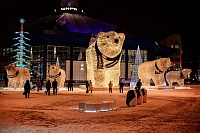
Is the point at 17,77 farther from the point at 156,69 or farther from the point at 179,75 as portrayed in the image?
the point at 179,75

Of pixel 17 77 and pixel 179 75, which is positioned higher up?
pixel 179 75

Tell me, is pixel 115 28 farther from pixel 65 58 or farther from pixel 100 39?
pixel 100 39

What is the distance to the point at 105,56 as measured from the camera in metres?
27.0

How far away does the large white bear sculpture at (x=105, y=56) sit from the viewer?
26656mm

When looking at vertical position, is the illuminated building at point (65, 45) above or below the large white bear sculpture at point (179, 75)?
above

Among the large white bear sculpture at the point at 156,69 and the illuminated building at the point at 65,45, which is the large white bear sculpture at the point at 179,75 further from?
the illuminated building at the point at 65,45

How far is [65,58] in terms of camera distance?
54.3 meters

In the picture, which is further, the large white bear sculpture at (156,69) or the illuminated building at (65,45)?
the illuminated building at (65,45)

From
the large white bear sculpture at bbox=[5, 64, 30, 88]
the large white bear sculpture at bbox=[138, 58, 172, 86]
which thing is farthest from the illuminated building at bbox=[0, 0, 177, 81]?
the large white bear sculpture at bbox=[5, 64, 30, 88]

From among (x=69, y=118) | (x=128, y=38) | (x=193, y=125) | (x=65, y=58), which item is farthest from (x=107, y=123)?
(x=128, y=38)

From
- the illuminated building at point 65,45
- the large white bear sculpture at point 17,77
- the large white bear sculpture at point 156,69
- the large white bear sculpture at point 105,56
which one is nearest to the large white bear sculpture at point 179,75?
the large white bear sculpture at point 156,69

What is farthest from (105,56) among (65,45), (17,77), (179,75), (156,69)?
(65,45)

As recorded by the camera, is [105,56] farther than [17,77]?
No

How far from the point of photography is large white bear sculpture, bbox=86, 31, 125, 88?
26656 millimetres
